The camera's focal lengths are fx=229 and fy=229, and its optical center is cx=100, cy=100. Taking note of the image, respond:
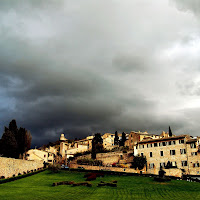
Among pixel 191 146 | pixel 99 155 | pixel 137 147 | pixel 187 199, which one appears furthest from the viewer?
pixel 99 155

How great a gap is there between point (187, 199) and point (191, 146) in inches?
1415

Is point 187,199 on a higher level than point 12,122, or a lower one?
lower

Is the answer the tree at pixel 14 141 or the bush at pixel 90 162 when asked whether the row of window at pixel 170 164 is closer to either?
the bush at pixel 90 162

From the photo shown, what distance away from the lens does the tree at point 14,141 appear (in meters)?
69.3

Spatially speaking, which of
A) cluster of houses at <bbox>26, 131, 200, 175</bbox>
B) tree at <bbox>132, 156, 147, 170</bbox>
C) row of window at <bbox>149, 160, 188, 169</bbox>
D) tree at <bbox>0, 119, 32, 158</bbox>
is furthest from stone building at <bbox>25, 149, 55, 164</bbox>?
row of window at <bbox>149, 160, 188, 169</bbox>

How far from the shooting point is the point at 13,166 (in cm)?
5634

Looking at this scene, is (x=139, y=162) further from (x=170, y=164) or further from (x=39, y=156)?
(x=39, y=156)

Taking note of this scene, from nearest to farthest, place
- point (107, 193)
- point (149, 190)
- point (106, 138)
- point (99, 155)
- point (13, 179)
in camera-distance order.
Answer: point (107, 193) < point (149, 190) < point (13, 179) < point (99, 155) < point (106, 138)

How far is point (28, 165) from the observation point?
6631cm

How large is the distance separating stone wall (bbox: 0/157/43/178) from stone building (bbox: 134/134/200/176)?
33.3 m

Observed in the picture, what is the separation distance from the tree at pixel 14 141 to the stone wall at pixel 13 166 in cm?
713

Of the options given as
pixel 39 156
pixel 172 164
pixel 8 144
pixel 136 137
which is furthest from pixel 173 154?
pixel 39 156

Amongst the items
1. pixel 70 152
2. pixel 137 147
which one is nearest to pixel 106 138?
pixel 70 152

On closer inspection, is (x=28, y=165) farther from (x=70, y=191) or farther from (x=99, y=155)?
(x=70, y=191)
